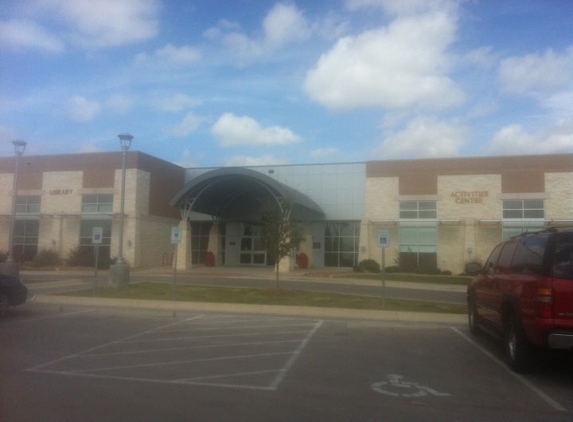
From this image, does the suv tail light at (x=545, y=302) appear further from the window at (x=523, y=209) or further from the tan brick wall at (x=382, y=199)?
the tan brick wall at (x=382, y=199)

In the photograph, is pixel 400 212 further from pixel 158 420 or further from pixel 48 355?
pixel 158 420

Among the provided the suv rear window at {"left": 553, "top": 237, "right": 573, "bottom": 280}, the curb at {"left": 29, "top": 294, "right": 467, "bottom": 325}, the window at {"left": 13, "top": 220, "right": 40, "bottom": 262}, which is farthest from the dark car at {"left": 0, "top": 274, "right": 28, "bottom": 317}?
the window at {"left": 13, "top": 220, "right": 40, "bottom": 262}

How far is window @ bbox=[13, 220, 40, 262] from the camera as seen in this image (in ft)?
133

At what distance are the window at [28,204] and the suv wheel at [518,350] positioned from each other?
38.6 metres

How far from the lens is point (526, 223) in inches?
1372

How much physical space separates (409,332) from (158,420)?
8582 mm

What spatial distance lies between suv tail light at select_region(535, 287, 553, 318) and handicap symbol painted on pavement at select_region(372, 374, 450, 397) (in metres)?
1.79

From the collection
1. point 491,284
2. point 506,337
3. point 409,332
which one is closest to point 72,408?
point 506,337

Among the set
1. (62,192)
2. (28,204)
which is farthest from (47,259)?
(28,204)

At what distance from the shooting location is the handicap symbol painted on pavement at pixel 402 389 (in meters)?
7.37

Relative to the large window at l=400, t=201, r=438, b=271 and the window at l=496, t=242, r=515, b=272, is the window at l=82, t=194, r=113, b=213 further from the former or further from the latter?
the window at l=496, t=242, r=515, b=272

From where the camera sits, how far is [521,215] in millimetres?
35281

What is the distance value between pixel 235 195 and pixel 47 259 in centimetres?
1368

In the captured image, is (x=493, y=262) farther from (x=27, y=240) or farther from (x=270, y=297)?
(x=27, y=240)
